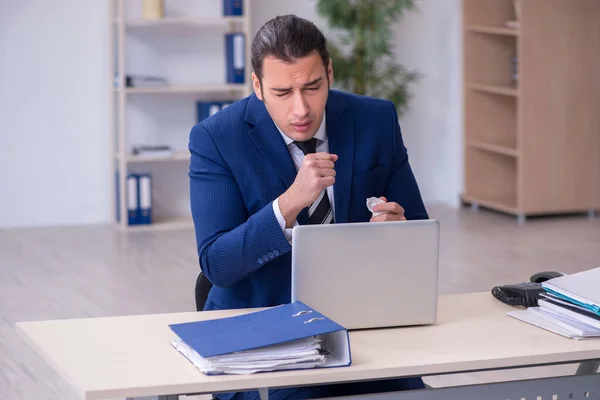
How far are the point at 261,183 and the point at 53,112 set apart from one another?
198 inches

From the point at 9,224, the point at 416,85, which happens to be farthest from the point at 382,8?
the point at 9,224

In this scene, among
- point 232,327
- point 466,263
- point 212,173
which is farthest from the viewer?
point 466,263

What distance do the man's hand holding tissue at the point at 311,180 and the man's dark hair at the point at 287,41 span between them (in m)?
0.26

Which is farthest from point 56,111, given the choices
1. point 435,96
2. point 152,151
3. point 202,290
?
point 202,290

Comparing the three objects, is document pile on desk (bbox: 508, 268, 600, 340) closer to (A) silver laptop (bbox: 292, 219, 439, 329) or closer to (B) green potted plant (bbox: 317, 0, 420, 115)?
(A) silver laptop (bbox: 292, 219, 439, 329)

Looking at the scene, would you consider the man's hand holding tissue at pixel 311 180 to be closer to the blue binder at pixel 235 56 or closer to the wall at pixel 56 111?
the blue binder at pixel 235 56

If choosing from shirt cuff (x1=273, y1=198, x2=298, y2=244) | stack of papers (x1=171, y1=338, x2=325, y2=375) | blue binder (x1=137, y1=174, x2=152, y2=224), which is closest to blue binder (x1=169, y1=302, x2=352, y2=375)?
stack of papers (x1=171, y1=338, x2=325, y2=375)

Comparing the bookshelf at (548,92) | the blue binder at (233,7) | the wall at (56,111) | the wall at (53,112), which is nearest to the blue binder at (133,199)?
the wall at (56,111)

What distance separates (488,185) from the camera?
8047 millimetres

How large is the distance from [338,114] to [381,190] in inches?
8.9

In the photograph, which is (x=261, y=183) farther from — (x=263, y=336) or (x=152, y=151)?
(x=152, y=151)

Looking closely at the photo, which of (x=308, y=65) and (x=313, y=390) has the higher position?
(x=308, y=65)

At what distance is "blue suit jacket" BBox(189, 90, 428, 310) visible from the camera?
8.17 ft

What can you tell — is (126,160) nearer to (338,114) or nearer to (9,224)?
(9,224)
